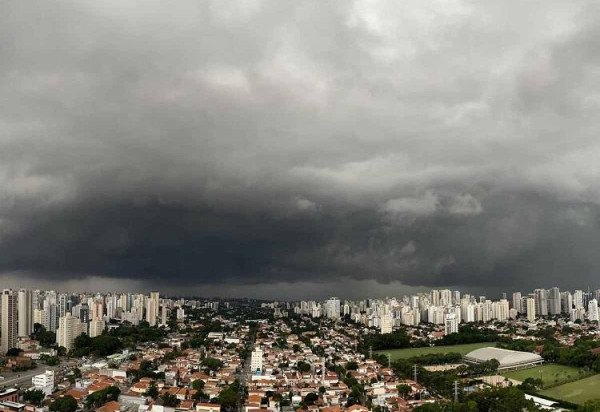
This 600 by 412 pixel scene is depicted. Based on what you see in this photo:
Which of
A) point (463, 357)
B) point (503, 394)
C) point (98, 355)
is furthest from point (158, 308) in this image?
point (503, 394)

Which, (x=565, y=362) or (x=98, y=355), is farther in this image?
(x=98, y=355)

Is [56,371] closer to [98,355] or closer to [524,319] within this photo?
[98,355]

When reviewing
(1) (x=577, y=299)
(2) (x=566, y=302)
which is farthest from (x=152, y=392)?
(1) (x=577, y=299)

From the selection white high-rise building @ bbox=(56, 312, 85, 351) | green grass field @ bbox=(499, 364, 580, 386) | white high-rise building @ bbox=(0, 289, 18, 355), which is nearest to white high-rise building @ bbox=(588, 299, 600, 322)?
green grass field @ bbox=(499, 364, 580, 386)

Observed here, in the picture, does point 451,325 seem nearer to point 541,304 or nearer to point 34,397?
point 541,304

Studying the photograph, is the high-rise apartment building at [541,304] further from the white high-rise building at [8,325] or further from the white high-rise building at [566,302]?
the white high-rise building at [8,325]

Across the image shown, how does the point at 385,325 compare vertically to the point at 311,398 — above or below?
below
